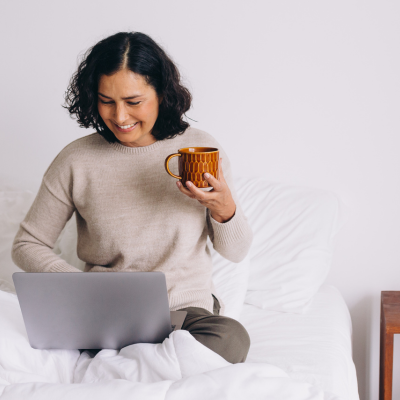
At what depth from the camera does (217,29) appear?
1648 millimetres

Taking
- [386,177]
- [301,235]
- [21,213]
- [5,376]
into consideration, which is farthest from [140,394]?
[386,177]

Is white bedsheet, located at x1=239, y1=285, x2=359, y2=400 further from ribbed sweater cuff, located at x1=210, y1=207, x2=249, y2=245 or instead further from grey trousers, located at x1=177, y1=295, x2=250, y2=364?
ribbed sweater cuff, located at x1=210, y1=207, x2=249, y2=245

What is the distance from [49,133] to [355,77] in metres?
1.20

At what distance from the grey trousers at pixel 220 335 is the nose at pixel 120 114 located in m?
0.51

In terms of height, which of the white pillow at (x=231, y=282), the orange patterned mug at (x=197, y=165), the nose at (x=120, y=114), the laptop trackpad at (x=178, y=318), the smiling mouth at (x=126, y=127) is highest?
the nose at (x=120, y=114)

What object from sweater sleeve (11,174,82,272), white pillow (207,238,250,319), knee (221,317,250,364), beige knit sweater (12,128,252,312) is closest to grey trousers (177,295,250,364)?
knee (221,317,250,364)

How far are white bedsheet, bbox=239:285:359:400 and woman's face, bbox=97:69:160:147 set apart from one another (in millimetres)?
663

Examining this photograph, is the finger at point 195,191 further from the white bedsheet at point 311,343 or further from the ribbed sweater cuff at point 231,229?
the white bedsheet at point 311,343

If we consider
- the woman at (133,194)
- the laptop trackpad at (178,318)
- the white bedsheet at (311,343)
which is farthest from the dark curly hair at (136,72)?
the white bedsheet at (311,343)

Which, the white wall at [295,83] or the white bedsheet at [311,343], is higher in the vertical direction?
the white wall at [295,83]

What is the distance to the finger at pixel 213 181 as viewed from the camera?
976mm

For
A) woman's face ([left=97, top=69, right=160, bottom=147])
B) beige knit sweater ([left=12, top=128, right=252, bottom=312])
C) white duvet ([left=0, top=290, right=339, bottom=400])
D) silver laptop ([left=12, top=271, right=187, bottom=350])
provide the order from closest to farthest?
white duvet ([left=0, top=290, right=339, bottom=400]) < silver laptop ([left=12, top=271, right=187, bottom=350]) < woman's face ([left=97, top=69, right=160, bottom=147]) < beige knit sweater ([left=12, top=128, right=252, bottom=312])

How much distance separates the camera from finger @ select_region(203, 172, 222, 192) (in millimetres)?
976

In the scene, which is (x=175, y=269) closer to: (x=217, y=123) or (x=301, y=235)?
(x=301, y=235)
